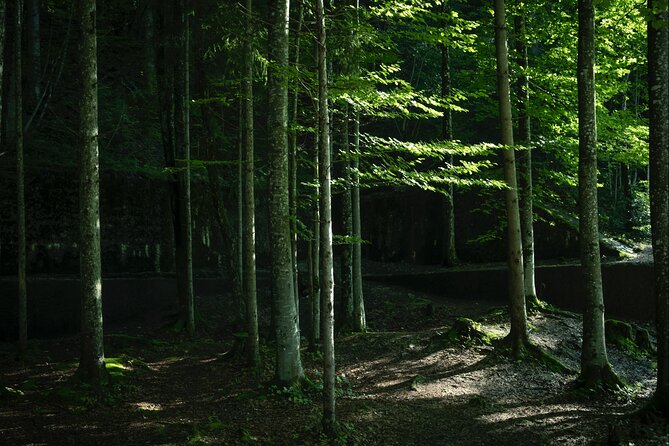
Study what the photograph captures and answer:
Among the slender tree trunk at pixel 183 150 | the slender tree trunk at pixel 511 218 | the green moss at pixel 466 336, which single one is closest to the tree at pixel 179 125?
the slender tree trunk at pixel 183 150

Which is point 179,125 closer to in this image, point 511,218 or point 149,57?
point 511,218

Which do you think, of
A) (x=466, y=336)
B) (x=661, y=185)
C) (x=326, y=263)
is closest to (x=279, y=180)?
(x=326, y=263)

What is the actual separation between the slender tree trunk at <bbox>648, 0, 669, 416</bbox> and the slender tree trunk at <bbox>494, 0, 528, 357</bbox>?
3991 mm

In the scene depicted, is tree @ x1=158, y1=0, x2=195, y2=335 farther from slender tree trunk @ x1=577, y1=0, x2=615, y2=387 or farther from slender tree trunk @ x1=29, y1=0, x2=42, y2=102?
slender tree trunk @ x1=577, y1=0, x2=615, y2=387

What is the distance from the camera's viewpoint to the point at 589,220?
9.48 m

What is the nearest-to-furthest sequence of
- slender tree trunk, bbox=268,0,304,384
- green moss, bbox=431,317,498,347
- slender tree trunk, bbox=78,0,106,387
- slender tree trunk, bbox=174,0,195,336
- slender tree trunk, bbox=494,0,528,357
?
slender tree trunk, bbox=268,0,304,384
slender tree trunk, bbox=78,0,106,387
slender tree trunk, bbox=494,0,528,357
green moss, bbox=431,317,498,347
slender tree trunk, bbox=174,0,195,336

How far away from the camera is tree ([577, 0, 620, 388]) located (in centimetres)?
939

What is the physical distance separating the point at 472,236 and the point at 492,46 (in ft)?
36.6

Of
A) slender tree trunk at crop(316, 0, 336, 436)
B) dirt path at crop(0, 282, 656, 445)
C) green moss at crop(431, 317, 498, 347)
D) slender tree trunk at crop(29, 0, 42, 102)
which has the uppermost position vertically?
slender tree trunk at crop(29, 0, 42, 102)

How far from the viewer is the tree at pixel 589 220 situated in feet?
30.8

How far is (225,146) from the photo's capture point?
80.5 feet

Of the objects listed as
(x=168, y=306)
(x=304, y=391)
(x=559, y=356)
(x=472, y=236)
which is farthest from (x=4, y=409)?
(x=472, y=236)

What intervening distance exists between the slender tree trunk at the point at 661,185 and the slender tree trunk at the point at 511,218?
3991 millimetres

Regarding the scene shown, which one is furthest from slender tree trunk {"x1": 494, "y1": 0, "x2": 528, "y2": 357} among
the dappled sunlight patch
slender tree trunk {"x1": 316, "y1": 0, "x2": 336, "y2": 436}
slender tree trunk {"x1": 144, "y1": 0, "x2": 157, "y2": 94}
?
slender tree trunk {"x1": 144, "y1": 0, "x2": 157, "y2": 94}
